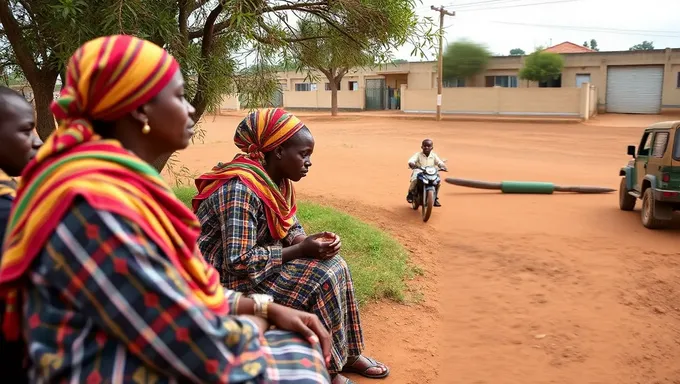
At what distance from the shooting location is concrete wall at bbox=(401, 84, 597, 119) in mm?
29281

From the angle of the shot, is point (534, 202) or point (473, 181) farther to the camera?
point (473, 181)

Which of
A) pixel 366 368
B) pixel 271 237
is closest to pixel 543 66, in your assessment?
pixel 366 368

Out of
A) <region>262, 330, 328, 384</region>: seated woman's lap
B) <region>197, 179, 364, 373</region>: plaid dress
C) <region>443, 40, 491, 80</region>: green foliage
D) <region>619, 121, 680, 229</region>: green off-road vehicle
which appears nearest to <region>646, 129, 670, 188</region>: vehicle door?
<region>619, 121, 680, 229</region>: green off-road vehicle

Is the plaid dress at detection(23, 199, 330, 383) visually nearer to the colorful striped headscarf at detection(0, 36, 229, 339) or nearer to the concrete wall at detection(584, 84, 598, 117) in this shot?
the colorful striped headscarf at detection(0, 36, 229, 339)

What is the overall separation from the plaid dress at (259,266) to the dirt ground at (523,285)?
926 mm

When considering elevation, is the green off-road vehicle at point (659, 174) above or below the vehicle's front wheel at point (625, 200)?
above

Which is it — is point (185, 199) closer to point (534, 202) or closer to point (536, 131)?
point (534, 202)

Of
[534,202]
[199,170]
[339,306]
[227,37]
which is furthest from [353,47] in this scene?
[199,170]

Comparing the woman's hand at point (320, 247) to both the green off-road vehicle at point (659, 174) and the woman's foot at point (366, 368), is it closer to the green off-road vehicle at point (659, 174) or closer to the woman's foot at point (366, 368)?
the woman's foot at point (366, 368)

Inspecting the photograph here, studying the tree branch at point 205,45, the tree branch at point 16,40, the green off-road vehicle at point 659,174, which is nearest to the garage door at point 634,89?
the green off-road vehicle at point 659,174

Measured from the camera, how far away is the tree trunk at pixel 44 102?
18.1 ft

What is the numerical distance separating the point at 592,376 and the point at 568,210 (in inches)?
235

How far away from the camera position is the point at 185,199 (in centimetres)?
814

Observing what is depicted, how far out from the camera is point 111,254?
4.20 feet
